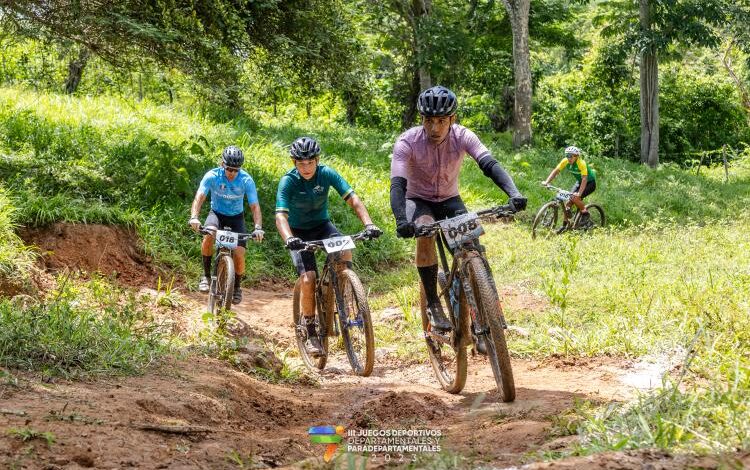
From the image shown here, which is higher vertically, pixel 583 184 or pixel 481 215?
pixel 481 215

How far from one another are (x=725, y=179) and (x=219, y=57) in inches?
905

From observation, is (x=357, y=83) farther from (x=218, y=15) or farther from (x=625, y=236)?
(x=625, y=236)

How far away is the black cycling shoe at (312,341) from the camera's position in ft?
24.1

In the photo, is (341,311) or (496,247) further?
(496,247)

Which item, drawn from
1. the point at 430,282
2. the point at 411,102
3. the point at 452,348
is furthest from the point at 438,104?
the point at 411,102

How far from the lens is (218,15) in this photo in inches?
467

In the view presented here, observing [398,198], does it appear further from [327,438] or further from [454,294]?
[327,438]

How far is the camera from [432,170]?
6113 millimetres

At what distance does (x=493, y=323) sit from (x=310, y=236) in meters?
3.01

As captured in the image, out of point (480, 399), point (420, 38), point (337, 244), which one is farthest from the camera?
point (420, 38)

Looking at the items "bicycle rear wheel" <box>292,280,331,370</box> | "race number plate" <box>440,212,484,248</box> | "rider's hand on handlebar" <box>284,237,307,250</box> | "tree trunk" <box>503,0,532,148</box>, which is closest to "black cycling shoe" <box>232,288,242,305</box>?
"bicycle rear wheel" <box>292,280,331,370</box>

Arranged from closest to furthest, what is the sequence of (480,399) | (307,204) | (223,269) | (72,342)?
1. (480,399)
2. (72,342)
3. (307,204)
4. (223,269)

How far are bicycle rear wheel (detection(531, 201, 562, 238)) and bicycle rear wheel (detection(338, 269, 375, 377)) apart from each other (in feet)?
28.5

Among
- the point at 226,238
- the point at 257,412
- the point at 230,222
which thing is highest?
the point at 230,222
